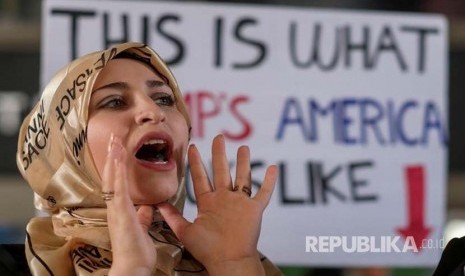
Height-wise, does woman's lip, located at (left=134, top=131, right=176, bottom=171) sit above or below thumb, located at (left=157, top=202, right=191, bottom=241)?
above

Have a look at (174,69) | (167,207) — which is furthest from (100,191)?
(174,69)

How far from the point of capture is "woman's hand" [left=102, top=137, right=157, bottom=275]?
3.33 ft

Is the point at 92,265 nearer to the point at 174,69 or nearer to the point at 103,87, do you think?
the point at 103,87

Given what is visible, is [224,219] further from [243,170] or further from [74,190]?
[74,190]

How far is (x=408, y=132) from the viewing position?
183 centimetres

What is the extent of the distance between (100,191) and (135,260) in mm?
120

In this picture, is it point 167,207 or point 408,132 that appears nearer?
point 167,207

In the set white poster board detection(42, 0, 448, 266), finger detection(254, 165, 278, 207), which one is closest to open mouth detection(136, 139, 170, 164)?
finger detection(254, 165, 278, 207)

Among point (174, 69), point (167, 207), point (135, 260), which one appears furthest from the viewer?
point (174, 69)

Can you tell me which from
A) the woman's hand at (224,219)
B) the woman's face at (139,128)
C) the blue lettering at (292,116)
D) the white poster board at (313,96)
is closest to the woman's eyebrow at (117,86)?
the woman's face at (139,128)

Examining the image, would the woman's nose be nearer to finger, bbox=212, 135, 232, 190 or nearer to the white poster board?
finger, bbox=212, 135, 232, 190

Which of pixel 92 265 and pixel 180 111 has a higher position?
pixel 180 111

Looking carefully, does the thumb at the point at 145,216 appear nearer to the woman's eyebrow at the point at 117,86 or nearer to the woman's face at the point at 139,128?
the woman's face at the point at 139,128

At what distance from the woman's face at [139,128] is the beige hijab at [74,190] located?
0.02m
